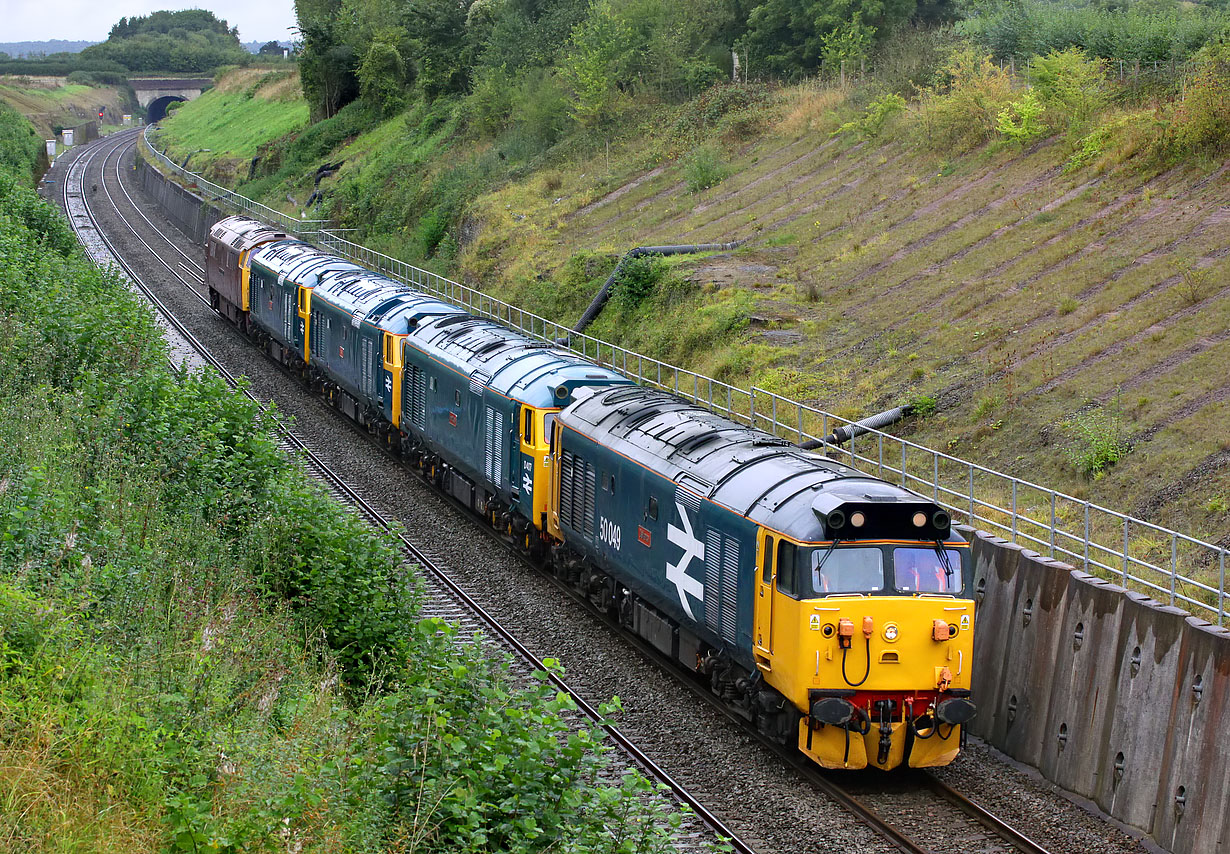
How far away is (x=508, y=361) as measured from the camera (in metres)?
23.1

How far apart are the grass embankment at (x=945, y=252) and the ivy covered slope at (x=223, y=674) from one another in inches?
377

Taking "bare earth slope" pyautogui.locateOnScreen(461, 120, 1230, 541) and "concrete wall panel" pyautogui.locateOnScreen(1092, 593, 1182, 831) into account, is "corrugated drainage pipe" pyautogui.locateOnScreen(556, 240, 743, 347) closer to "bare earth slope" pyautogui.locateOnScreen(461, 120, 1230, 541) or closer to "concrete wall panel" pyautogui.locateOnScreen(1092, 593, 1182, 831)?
"bare earth slope" pyautogui.locateOnScreen(461, 120, 1230, 541)

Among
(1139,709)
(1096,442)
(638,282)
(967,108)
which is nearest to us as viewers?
(1139,709)

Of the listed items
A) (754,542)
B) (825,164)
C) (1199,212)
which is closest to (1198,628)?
(754,542)

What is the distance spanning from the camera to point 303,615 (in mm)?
15383

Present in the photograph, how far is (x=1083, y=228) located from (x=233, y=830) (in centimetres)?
2487

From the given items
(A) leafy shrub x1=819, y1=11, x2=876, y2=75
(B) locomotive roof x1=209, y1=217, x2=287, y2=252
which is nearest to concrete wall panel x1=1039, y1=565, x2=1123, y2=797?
(B) locomotive roof x1=209, y1=217, x2=287, y2=252

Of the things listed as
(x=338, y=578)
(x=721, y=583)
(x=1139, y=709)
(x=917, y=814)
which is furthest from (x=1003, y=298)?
(x=338, y=578)

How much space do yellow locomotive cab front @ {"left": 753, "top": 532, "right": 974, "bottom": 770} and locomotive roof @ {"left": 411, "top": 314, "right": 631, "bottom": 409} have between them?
825 centimetres

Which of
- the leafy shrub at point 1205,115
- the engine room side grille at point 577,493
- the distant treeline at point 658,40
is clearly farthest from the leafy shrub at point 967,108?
the engine room side grille at point 577,493

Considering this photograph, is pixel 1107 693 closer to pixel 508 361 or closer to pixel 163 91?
pixel 508 361

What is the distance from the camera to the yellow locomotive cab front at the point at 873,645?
13172 millimetres

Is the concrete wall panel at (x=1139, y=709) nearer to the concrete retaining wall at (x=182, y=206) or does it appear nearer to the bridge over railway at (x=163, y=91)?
the concrete retaining wall at (x=182, y=206)

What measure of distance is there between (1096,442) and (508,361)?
10.5 m
